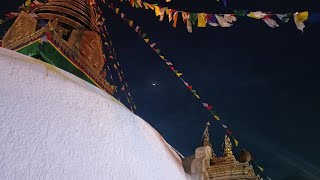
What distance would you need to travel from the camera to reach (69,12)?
46.1ft

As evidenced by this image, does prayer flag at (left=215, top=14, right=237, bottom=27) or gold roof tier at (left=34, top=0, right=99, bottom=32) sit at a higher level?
prayer flag at (left=215, top=14, right=237, bottom=27)

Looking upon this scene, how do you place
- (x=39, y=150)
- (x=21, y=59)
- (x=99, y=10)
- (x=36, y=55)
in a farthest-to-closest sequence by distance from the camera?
(x=99, y=10), (x=36, y=55), (x=21, y=59), (x=39, y=150)

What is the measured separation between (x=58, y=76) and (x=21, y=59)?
0.35 meters

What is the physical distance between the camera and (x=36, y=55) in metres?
11.8

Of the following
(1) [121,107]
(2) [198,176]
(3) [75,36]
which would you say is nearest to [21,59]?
(1) [121,107]

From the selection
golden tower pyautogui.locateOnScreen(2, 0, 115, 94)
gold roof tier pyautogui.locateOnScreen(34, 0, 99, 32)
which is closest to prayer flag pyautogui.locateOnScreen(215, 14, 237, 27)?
golden tower pyautogui.locateOnScreen(2, 0, 115, 94)

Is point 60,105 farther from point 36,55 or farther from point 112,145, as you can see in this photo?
point 36,55

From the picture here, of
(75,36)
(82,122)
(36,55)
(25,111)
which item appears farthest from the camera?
(75,36)

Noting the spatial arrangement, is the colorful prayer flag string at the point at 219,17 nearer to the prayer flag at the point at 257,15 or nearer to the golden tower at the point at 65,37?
the prayer flag at the point at 257,15

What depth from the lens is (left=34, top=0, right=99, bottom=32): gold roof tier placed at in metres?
13.9

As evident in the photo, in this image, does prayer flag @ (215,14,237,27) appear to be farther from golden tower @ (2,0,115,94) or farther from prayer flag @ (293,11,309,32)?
golden tower @ (2,0,115,94)

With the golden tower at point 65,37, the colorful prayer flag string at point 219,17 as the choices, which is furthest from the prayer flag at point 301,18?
the golden tower at point 65,37

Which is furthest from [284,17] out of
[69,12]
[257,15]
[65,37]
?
[69,12]

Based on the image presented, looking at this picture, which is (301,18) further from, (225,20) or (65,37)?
(65,37)
